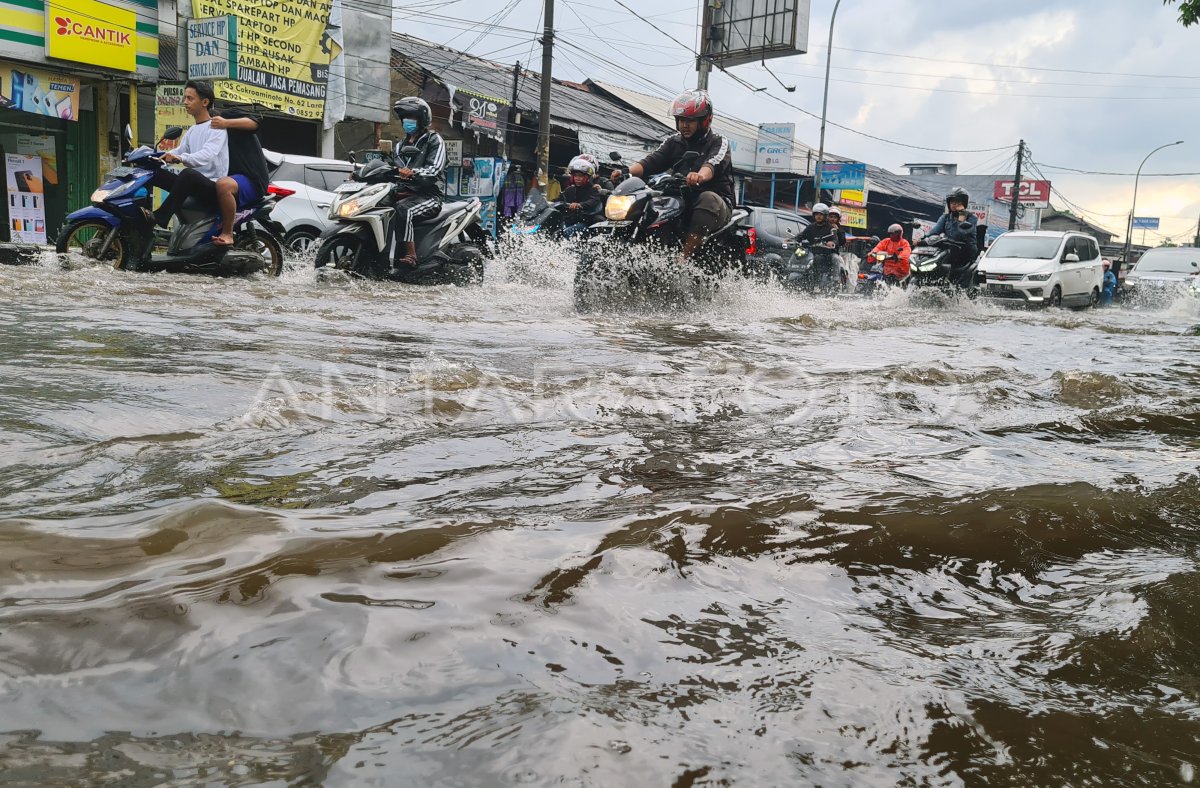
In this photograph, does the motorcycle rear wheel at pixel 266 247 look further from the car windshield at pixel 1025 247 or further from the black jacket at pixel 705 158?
the car windshield at pixel 1025 247

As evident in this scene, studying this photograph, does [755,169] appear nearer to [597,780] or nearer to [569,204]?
[569,204]

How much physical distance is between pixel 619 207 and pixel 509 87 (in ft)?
67.1

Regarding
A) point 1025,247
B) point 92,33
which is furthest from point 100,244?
point 1025,247

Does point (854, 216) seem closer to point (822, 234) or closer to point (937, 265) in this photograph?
point (822, 234)

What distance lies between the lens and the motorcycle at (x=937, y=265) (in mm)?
13258

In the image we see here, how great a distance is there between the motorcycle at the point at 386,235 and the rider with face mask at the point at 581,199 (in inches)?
90.8

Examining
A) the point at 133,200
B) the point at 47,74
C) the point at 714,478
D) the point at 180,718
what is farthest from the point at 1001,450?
the point at 47,74

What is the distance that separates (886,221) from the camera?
36.9 metres

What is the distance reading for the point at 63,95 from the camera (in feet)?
48.7

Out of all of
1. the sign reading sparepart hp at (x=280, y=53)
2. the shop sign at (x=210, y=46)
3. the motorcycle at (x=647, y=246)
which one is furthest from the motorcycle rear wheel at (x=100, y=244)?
the shop sign at (x=210, y=46)

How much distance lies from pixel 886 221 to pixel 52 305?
35260mm

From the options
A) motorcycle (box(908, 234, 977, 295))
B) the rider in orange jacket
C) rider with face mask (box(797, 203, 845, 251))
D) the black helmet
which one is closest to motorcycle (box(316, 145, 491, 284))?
the black helmet

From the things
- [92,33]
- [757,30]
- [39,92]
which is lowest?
[39,92]

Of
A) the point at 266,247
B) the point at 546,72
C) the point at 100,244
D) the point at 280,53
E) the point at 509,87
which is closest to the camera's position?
the point at 100,244
